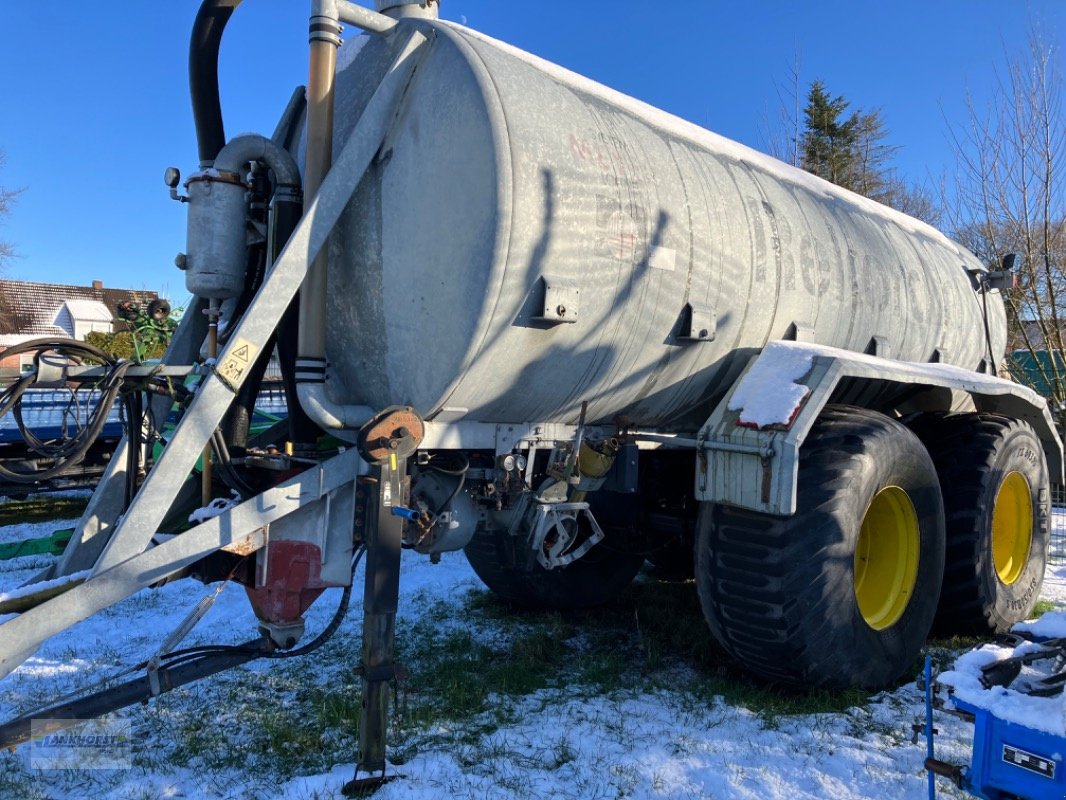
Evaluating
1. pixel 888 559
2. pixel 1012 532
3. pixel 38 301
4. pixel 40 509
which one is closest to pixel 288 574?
pixel 888 559

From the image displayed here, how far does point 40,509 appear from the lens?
9.02 metres


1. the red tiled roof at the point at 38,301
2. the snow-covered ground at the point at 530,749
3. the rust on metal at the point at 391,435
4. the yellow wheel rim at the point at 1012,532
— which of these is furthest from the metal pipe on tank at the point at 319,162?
the red tiled roof at the point at 38,301

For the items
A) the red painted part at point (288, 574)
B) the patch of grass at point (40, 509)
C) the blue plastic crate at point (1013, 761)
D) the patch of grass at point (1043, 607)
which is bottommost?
the patch of grass at point (40, 509)

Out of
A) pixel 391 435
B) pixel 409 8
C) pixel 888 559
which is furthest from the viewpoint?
pixel 888 559

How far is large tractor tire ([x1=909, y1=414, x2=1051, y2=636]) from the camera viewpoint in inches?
186

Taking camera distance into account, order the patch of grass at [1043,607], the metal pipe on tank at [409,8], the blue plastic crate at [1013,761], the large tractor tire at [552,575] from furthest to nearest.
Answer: the patch of grass at [1043,607], the large tractor tire at [552,575], the metal pipe on tank at [409,8], the blue plastic crate at [1013,761]

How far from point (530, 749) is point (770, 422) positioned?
1.75m

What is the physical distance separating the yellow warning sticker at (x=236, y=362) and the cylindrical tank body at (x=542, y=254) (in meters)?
0.47

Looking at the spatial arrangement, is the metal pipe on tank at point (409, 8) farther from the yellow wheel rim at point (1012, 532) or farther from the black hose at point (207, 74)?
the yellow wheel rim at point (1012, 532)

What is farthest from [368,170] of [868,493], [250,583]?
[868,493]

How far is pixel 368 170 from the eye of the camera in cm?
327

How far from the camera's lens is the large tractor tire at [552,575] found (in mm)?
4988

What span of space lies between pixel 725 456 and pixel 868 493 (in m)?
0.76

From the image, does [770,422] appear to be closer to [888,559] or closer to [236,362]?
[888,559]
